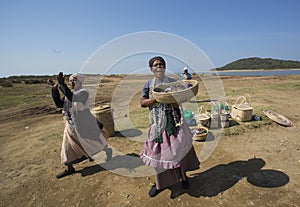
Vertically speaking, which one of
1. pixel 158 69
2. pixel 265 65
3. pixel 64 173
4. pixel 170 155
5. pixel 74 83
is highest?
pixel 265 65

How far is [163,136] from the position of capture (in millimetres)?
2479

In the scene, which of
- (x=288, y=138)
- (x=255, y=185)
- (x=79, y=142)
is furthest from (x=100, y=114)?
(x=288, y=138)

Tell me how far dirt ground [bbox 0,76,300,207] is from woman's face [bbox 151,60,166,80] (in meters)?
1.76

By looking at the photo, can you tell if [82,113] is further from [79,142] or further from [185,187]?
[185,187]

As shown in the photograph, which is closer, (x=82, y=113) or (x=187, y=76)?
(x=82, y=113)

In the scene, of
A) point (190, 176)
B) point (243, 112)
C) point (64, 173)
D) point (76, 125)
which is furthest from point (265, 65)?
point (64, 173)

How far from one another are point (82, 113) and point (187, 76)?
5659mm

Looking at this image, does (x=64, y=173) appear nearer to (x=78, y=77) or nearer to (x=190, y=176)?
Result: (x=78, y=77)

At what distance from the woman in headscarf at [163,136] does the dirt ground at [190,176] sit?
1.65 ft

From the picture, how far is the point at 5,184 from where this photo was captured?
3.37 metres

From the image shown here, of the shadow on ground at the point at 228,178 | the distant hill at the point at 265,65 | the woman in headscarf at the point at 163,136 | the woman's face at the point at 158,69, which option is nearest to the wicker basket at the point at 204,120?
the shadow on ground at the point at 228,178

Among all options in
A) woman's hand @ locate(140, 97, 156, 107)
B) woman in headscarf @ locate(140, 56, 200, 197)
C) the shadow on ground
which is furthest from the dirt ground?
woman's hand @ locate(140, 97, 156, 107)

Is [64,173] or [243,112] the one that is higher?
[243,112]

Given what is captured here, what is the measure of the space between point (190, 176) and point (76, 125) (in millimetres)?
2168
